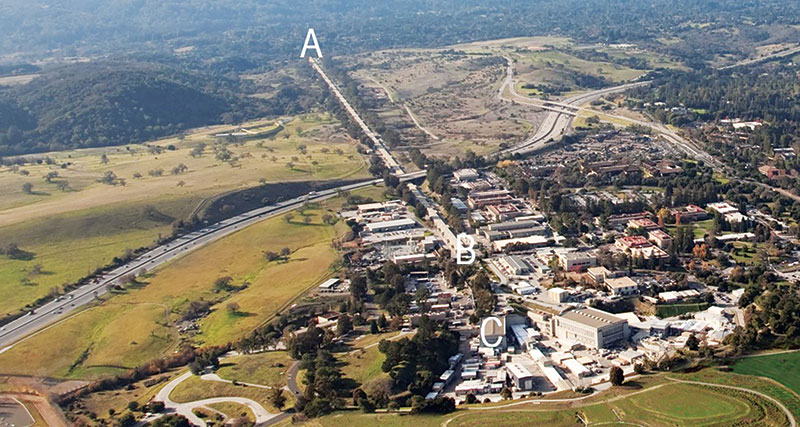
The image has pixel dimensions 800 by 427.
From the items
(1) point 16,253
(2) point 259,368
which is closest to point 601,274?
(2) point 259,368

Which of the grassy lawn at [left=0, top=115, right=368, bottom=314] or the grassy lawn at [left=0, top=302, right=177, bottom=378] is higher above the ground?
the grassy lawn at [left=0, top=115, right=368, bottom=314]

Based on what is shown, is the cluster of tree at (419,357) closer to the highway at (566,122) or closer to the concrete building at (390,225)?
the concrete building at (390,225)

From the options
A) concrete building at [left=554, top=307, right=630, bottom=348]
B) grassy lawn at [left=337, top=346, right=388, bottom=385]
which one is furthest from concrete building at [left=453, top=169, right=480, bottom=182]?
grassy lawn at [left=337, top=346, right=388, bottom=385]

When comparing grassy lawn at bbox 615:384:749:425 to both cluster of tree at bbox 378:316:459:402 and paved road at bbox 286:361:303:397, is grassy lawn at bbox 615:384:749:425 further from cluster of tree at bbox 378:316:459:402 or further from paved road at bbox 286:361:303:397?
paved road at bbox 286:361:303:397

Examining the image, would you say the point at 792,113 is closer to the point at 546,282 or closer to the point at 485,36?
the point at 546,282

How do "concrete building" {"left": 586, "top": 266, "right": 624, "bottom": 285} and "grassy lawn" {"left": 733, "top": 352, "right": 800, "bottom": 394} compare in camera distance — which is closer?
"grassy lawn" {"left": 733, "top": 352, "right": 800, "bottom": 394}

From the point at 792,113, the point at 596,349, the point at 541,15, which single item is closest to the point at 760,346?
the point at 596,349
